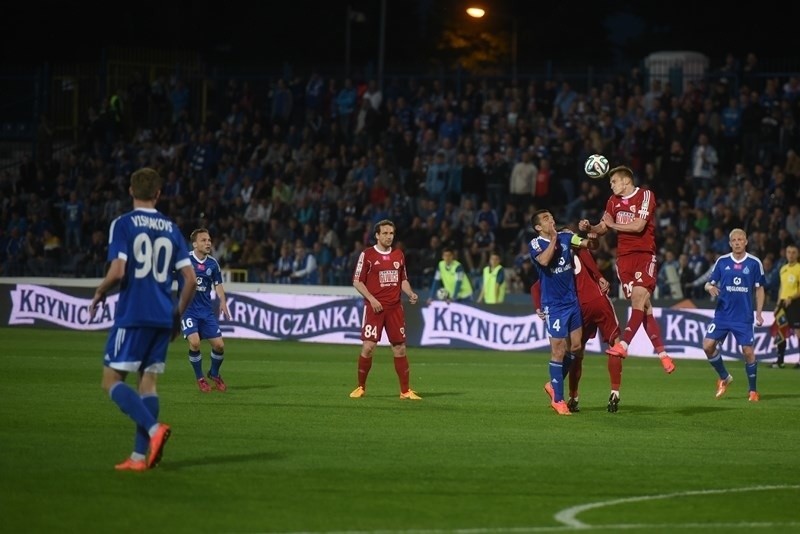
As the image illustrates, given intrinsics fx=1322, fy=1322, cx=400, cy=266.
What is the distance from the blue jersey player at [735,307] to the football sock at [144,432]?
31.6 ft

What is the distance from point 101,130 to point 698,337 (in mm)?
21084

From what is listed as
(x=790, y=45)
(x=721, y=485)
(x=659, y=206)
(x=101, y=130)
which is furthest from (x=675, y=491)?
(x=790, y=45)

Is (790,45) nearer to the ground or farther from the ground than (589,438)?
farther from the ground

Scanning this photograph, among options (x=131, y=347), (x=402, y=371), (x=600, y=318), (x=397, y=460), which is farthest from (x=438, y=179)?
(x=131, y=347)

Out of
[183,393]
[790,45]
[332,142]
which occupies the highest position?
[790,45]

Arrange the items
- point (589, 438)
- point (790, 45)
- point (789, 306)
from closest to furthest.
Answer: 1. point (589, 438)
2. point (789, 306)
3. point (790, 45)

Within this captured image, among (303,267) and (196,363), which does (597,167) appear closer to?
(196,363)

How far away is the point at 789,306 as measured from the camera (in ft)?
82.3

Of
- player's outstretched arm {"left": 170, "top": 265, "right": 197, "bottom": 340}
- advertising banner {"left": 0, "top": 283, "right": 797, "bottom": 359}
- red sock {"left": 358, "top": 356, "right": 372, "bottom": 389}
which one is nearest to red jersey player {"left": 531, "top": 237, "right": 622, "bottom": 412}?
red sock {"left": 358, "top": 356, "right": 372, "bottom": 389}

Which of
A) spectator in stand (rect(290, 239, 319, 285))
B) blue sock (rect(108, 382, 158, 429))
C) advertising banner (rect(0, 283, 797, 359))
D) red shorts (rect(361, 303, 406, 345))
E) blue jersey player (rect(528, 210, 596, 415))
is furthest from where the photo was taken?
spectator in stand (rect(290, 239, 319, 285))

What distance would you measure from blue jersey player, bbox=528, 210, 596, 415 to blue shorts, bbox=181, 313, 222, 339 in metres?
5.05

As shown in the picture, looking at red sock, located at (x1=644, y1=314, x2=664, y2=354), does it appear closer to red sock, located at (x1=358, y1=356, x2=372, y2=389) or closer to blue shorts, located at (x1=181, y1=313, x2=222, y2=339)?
red sock, located at (x1=358, y1=356, x2=372, y2=389)

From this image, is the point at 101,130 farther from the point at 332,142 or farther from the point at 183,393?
the point at 183,393

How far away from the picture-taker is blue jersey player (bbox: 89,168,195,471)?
10086mm
